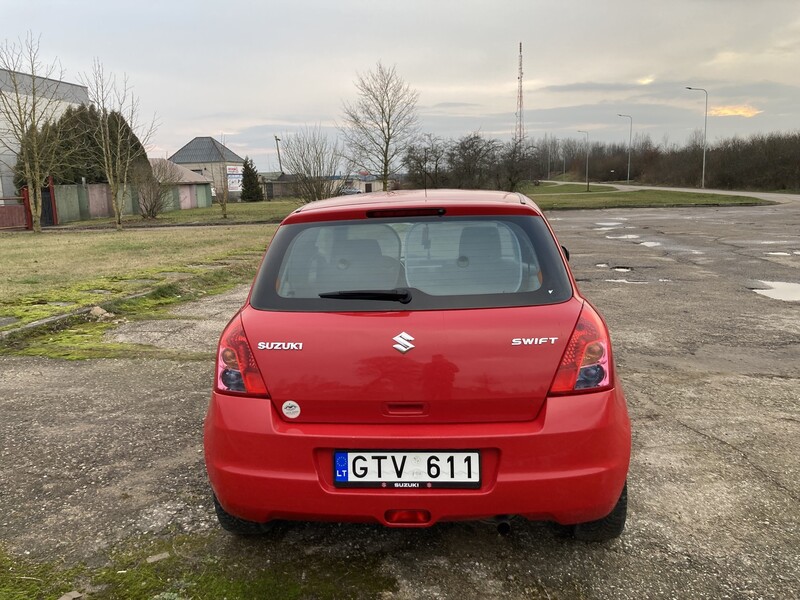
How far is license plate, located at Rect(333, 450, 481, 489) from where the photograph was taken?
235 cm

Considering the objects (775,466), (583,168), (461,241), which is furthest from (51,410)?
(583,168)

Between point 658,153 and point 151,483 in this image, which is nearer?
point 151,483

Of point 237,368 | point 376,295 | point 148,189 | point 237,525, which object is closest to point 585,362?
point 376,295

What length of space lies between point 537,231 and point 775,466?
2.09 m

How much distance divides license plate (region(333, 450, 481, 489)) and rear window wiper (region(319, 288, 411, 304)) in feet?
1.98

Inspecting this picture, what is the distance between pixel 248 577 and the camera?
2.57m

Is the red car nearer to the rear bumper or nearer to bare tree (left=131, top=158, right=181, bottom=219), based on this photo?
the rear bumper

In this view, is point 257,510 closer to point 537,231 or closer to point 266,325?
point 266,325

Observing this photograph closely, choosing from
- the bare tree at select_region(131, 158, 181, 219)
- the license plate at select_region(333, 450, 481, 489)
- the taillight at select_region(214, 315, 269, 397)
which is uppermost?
→ the bare tree at select_region(131, 158, 181, 219)

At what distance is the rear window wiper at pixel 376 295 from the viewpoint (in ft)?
8.34

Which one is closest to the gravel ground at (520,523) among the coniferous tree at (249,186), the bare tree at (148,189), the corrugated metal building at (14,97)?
the bare tree at (148,189)

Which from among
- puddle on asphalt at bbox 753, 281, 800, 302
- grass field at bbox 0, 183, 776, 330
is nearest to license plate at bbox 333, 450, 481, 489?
grass field at bbox 0, 183, 776, 330

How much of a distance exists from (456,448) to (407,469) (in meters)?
0.20

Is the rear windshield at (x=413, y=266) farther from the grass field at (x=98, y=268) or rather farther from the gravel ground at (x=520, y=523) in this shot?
the grass field at (x=98, y=268)
